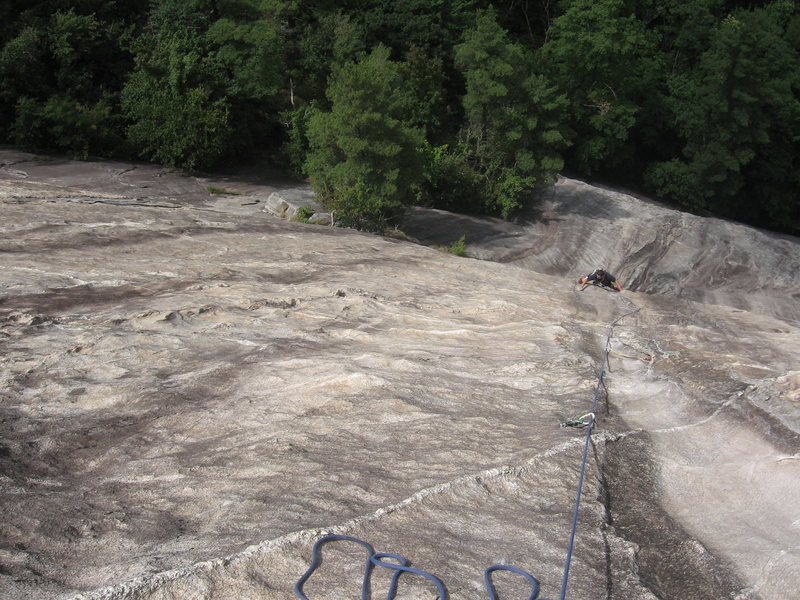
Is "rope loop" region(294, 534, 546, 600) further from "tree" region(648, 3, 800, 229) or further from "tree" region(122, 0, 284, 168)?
"tree" region(648, 3, 800, 229)

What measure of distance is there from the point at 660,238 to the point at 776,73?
1575 cm

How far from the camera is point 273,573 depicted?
148 inches

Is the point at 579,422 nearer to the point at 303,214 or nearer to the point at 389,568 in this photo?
the point at 389,568

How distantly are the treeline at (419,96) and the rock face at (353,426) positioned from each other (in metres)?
10.5

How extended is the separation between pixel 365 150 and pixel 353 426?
15.9 m

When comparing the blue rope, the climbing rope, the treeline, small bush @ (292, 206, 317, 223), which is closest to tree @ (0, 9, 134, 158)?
the treeline

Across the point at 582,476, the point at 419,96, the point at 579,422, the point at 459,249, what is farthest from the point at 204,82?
the point at 582,476

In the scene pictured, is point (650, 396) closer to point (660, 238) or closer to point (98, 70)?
point (660, 238)

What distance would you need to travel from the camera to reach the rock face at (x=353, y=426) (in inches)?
159

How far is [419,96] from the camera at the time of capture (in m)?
30.6

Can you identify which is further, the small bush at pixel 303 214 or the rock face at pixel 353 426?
the small bush at pixel 303 214

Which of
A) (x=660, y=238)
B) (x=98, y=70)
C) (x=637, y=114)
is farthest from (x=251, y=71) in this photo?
(x=637, y=114)

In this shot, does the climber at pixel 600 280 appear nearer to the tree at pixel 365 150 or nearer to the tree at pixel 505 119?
the tree at pixel 365 150

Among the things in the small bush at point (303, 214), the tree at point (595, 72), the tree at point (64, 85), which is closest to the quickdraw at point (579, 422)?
the small bush at point (303, 214)
